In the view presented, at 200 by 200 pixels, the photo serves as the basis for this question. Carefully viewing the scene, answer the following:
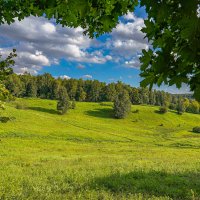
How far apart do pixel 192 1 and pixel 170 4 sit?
1.15 feet

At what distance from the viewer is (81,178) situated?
1884 centimetres

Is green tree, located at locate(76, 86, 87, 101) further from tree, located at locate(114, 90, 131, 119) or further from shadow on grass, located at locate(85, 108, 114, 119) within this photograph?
tree, located at locate(114, 90, 131, 119)

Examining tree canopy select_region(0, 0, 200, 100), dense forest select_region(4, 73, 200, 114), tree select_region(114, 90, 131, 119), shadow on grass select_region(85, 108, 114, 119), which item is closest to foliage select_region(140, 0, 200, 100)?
tree canopy select_region(0, 0, 200, 100)

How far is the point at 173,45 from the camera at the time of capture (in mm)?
2994

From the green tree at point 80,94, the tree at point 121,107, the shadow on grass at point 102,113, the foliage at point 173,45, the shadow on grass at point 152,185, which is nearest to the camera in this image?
the foliage at point 173,45

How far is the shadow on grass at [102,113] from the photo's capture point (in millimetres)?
143250

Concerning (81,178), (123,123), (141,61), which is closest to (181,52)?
(141,61)

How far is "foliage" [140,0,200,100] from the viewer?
2338 mm

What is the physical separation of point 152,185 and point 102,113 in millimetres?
129693

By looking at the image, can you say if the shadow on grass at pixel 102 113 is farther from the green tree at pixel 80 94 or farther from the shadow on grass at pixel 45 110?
the green tree at pixel 80 94

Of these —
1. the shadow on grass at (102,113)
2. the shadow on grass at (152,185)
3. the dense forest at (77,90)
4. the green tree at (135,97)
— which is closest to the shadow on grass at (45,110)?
the shadow on grass at (102,113)

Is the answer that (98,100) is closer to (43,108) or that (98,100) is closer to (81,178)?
(43,108)

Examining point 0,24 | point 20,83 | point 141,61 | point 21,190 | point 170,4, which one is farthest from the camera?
point 20,83

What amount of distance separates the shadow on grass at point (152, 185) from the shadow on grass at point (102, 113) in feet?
398
